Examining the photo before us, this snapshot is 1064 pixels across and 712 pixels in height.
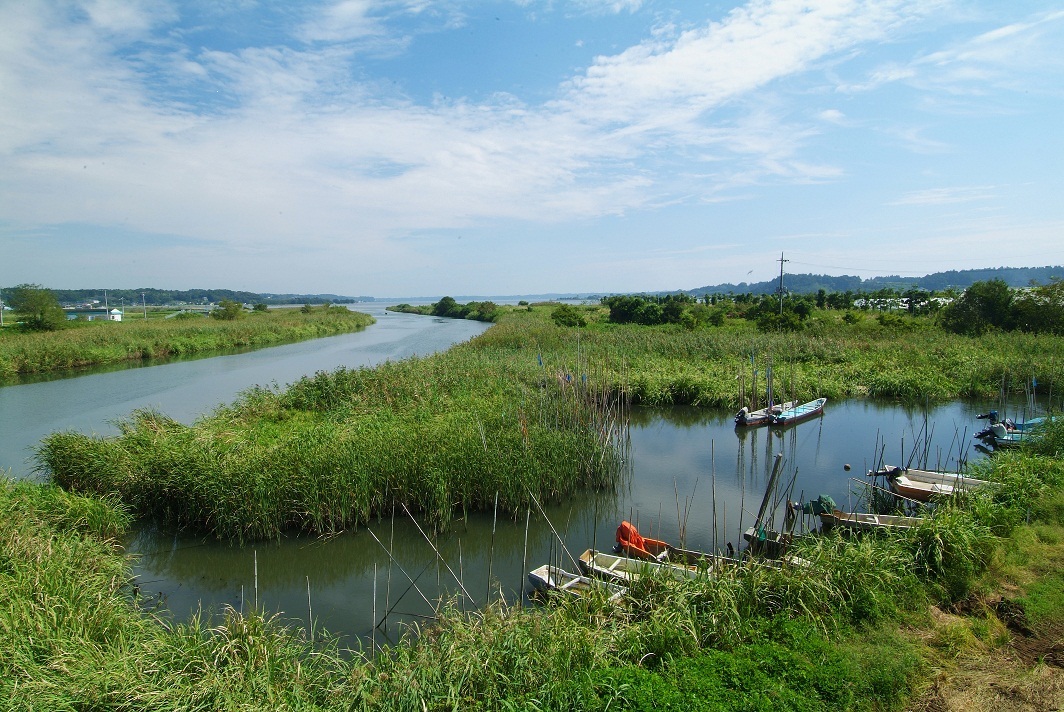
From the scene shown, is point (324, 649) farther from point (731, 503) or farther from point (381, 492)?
point (731, 503)

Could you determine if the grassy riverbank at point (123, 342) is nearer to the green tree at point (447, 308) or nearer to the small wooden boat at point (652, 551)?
the small wooden boat at point (652, 551)

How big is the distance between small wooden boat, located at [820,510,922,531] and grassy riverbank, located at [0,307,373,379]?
34.9 meters

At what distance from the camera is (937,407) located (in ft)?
66.4

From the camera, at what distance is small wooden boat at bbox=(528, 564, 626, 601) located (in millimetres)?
6614

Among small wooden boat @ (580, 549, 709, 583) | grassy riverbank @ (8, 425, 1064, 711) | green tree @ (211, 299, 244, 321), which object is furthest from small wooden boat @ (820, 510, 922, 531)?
green tree @ (211, 299, 244, 321)

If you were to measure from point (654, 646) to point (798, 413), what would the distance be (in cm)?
1455

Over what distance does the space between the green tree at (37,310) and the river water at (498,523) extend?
24.0 meters

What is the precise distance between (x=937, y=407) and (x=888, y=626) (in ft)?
58.1

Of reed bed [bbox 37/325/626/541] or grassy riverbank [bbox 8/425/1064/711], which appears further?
reed bed [bbox 37/325/626/541]

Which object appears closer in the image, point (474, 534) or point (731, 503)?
point (474, 534)

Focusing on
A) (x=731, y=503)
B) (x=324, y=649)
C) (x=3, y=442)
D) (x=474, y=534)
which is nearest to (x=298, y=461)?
(x=474, y=534)

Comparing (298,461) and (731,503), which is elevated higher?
(298,461)

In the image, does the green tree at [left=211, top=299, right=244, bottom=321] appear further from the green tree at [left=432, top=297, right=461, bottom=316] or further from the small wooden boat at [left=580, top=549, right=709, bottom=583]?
the small wooden boat at [left=580, top=549, right=709, bottom=583]

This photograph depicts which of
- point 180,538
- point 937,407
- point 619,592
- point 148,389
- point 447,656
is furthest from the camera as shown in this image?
point 148,389
